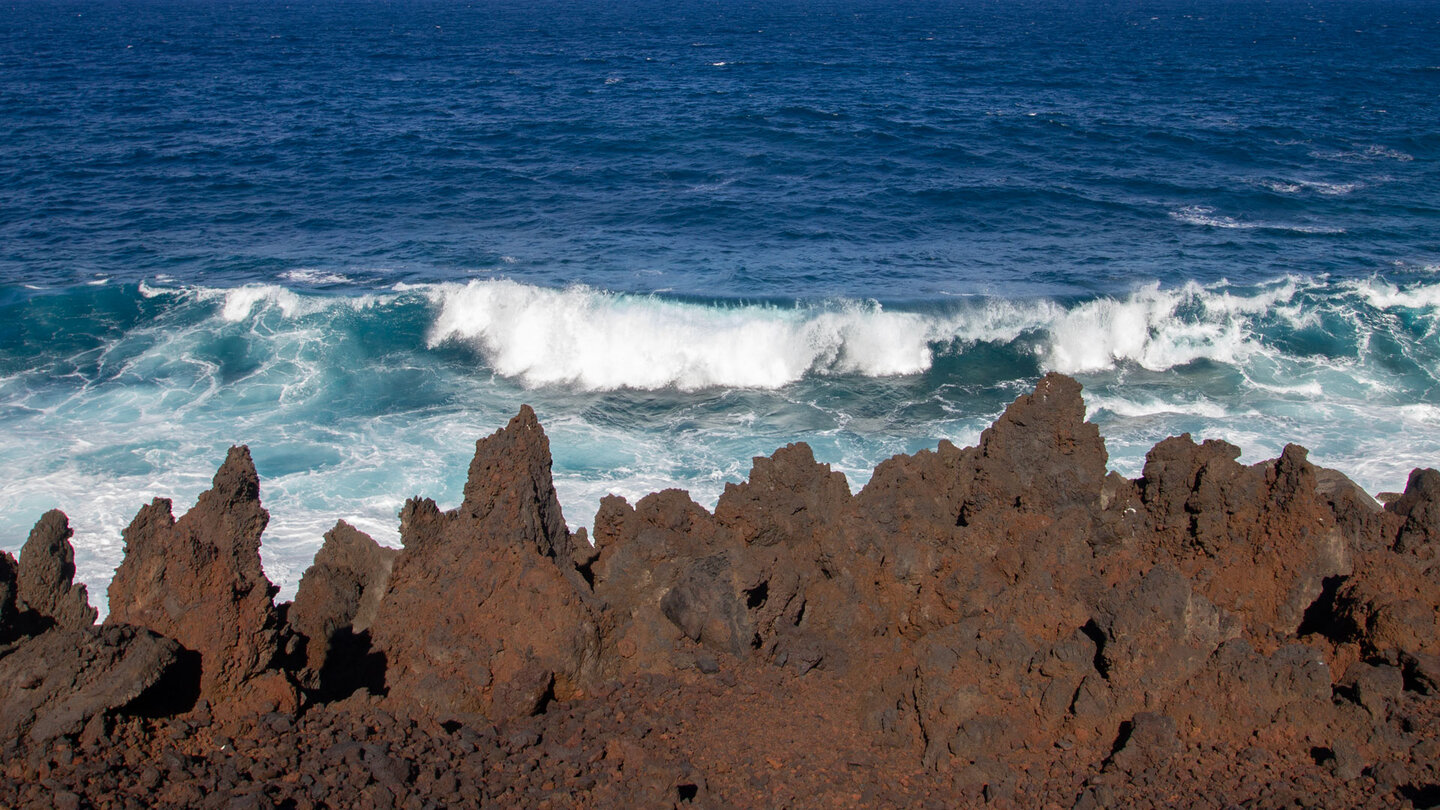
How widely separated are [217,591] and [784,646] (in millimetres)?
4516

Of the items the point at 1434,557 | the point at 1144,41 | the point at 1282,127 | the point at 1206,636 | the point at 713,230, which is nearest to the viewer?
the point at 1206,636

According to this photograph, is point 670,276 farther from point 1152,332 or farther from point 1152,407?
point 1152,407

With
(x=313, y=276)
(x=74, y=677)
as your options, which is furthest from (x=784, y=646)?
(x=313, y=276)

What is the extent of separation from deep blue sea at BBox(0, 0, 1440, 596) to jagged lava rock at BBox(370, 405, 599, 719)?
23.6ft

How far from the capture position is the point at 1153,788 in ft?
26.0

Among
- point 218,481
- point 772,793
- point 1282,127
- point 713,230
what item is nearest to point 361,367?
point 713,230

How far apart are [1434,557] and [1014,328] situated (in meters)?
18.7

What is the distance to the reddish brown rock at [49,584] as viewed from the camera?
10.2m

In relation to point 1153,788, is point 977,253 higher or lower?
lower

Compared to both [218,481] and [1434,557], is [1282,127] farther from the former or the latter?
[218,481]

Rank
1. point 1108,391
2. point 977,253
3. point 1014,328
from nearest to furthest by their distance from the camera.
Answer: point 1108,391 → point 1014,328 → point 977,253

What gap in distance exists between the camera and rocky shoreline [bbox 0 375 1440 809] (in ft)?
25.9

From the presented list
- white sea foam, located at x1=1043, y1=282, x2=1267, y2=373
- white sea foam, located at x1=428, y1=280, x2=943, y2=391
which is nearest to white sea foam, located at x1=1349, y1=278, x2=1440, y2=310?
white sea foam, located at x1=1043, y1=282, x2=1267, y2=373

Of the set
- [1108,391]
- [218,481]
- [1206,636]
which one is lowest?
[1108,391]
